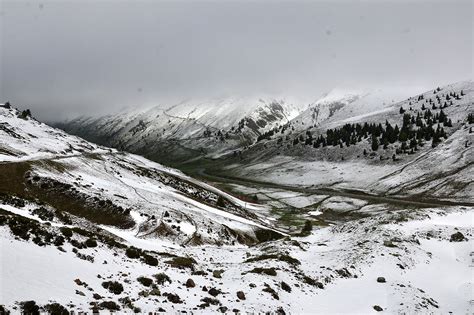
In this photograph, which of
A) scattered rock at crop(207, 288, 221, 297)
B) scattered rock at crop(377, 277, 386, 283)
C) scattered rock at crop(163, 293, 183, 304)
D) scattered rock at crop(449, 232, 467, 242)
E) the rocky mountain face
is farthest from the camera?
scattered rock at crop(449, 232, 467, 242)

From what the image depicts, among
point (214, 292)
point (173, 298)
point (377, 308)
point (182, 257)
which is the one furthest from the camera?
point (182, 257)

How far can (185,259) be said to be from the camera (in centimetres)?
3297

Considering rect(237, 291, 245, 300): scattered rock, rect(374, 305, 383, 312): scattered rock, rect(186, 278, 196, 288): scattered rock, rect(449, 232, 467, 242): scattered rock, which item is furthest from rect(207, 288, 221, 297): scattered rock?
rect(449, 232, 467, 242): scattered rock

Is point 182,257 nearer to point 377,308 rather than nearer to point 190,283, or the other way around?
point 190,283

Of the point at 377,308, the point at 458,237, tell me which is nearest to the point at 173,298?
the point at 377,308

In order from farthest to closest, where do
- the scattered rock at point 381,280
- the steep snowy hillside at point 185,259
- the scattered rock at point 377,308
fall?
the scattered rock at point 381,280 < the scattered rock at point 377,308 < the steep snowy hillside at point 185,259

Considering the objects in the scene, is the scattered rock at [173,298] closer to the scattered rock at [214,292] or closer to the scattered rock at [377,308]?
the scattered rock at [214,292]

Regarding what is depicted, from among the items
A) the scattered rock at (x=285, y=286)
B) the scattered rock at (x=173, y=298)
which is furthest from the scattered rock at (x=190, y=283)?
the scattered rock at (x=285, y=286)

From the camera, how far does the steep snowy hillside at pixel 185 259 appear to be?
62.6 ft

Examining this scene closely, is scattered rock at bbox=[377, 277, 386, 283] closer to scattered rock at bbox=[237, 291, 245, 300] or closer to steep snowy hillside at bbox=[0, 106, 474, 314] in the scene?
steep snowy hillside at bbox=[0, 106, 474, 314]

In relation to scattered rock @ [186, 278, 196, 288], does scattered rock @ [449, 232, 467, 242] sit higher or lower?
lower

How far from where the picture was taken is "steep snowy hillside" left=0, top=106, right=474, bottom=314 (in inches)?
751

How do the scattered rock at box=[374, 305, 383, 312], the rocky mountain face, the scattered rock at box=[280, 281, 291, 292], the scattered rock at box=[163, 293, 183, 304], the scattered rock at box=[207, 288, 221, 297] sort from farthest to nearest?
the scattered rock at box=[280, 281, 291, 292]
the scattered rock at box=[374, 305, 383, 312]
the scattered rock at box=[207, 288, 221, 297]
the scattered rock at box=[163, 293, 183, 304]
the rocky mountain face

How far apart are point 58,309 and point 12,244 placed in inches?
284
